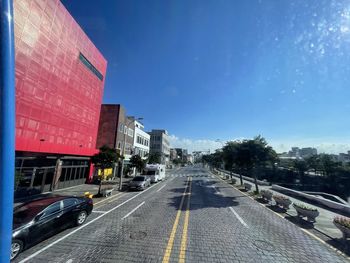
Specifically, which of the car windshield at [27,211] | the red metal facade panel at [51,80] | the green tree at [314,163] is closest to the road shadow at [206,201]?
the car windshield at [27,211]

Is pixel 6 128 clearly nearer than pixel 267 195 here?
Yes

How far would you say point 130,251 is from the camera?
709 cm

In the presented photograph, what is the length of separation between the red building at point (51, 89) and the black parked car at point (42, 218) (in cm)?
779

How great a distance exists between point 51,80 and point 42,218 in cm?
1551

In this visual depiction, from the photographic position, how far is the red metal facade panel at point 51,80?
49.6 ft

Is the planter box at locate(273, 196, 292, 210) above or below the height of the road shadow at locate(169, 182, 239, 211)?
above

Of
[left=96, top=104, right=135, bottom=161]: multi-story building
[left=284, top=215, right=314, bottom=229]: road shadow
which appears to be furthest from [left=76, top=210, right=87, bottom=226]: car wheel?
[left=96, top=104, right=135, bottom=161]: multi-story building

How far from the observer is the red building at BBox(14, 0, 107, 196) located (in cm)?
1520

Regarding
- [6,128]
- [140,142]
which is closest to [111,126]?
[140,142]

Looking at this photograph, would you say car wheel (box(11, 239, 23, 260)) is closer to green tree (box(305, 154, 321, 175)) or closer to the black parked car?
the black parked car

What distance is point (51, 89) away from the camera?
18.7 meters

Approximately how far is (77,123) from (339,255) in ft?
83.9

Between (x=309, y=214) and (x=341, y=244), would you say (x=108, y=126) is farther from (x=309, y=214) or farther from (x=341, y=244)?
(x=341, y=244)

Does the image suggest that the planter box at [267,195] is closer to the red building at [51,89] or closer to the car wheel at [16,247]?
the car wheel at [16,247]
